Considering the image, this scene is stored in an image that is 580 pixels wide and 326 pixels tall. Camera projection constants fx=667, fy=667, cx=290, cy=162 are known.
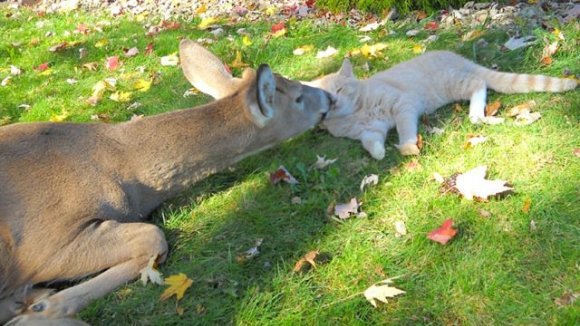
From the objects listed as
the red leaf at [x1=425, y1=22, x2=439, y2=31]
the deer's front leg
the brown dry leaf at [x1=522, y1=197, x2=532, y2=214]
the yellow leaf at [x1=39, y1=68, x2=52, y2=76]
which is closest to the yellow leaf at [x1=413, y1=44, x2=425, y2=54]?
the red leaf at [x1=425, y1=22, x2=439, y2=31]

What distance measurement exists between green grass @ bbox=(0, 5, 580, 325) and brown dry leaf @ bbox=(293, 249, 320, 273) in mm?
45

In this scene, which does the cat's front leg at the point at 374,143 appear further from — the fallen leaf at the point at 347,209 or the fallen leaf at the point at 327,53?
the fallen leaf at the point at 327,53

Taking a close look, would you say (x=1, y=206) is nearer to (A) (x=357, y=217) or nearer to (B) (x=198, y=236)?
(B) (x=198, y=236)

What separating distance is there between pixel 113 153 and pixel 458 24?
3878 mm

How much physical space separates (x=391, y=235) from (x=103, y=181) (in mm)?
1791

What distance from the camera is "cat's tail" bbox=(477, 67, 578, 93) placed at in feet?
15.6

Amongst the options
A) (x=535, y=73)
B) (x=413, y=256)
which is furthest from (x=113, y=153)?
(x=535, y=73)

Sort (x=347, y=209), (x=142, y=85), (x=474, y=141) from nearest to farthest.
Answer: (x=347, y=209)
(x=474, y=141)
(x=142, y=85)

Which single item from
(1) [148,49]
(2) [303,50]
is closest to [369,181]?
(2) [303,50]

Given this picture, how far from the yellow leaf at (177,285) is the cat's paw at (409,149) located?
67.2 inches

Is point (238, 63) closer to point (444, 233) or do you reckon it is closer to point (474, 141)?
point (474, 141)

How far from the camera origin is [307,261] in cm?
A: 370

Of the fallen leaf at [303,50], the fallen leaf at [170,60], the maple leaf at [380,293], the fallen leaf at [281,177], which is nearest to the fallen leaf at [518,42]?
the fallen leaf at [303,50]

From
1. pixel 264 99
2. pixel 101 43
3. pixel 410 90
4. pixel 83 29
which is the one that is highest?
pixel 264 99
